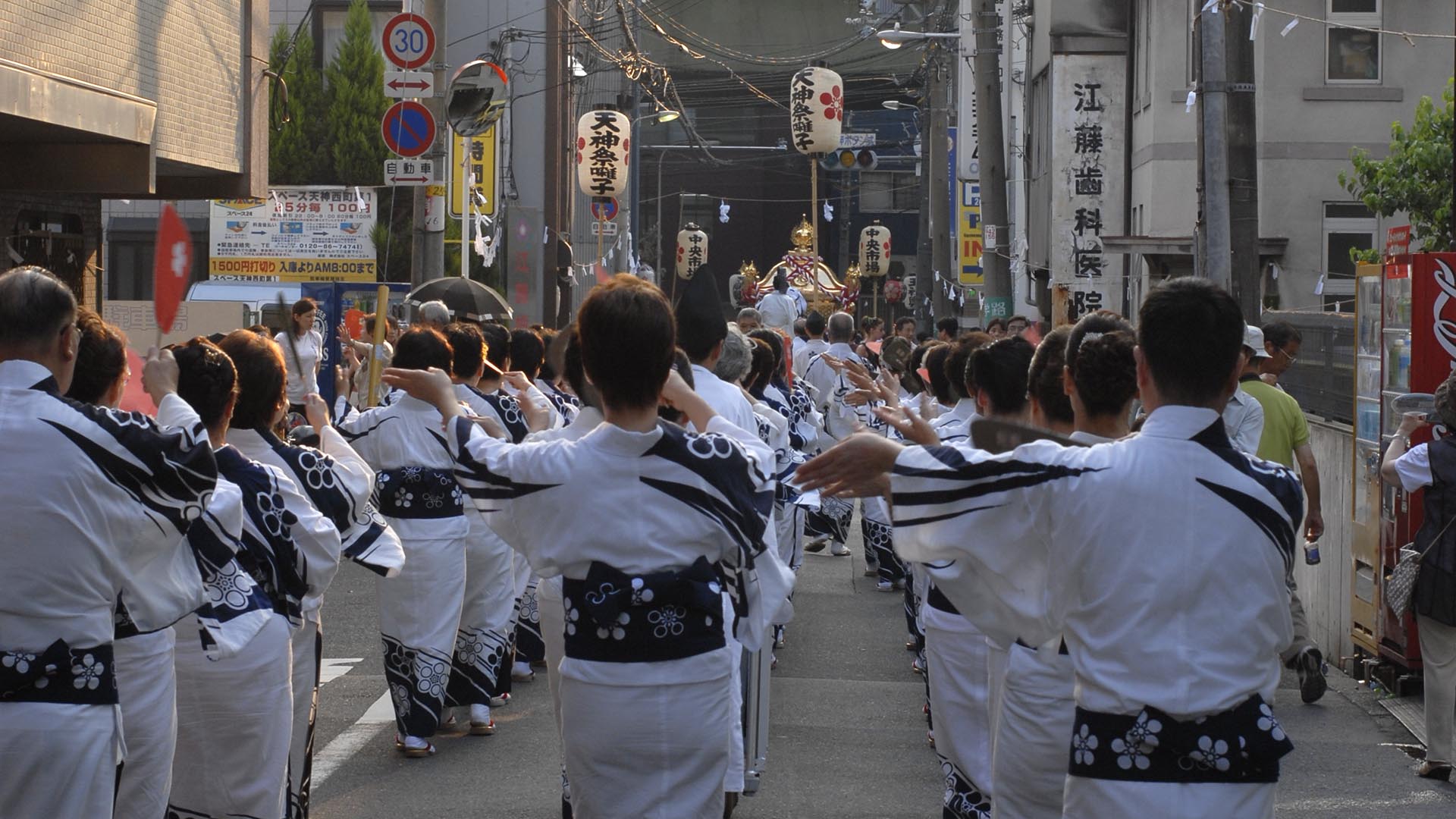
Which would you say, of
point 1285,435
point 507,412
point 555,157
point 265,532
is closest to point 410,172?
point 507,412

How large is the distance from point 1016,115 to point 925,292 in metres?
11.9

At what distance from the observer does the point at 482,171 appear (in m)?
30.0

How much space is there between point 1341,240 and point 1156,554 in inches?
730

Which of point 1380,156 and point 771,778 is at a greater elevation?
point 1380,156

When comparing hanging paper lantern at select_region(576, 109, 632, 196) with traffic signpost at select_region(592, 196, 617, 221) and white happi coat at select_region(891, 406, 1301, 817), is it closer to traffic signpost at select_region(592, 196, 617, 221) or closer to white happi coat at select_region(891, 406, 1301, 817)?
traffic signpost at select_region(592, 196, 617, 221)

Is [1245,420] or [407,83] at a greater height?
[407,83]

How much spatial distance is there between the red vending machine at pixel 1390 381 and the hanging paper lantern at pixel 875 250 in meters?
36.8

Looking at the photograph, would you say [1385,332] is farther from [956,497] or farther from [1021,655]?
[956,497]

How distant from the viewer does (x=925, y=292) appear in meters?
44.1

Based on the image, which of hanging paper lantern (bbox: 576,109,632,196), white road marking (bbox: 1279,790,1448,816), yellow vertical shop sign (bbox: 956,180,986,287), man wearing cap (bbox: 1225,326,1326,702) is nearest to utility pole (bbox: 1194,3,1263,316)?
man wearing cap (bbox: 1225,326,1326,702)

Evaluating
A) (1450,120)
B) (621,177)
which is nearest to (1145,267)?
(1450,120)

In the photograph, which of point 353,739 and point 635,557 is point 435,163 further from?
point 635,557

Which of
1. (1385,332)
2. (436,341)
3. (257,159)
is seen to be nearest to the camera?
(436,341)

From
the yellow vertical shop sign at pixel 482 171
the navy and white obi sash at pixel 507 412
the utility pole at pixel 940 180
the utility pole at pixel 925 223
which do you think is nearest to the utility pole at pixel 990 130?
the utility pole at pixel 940 180
